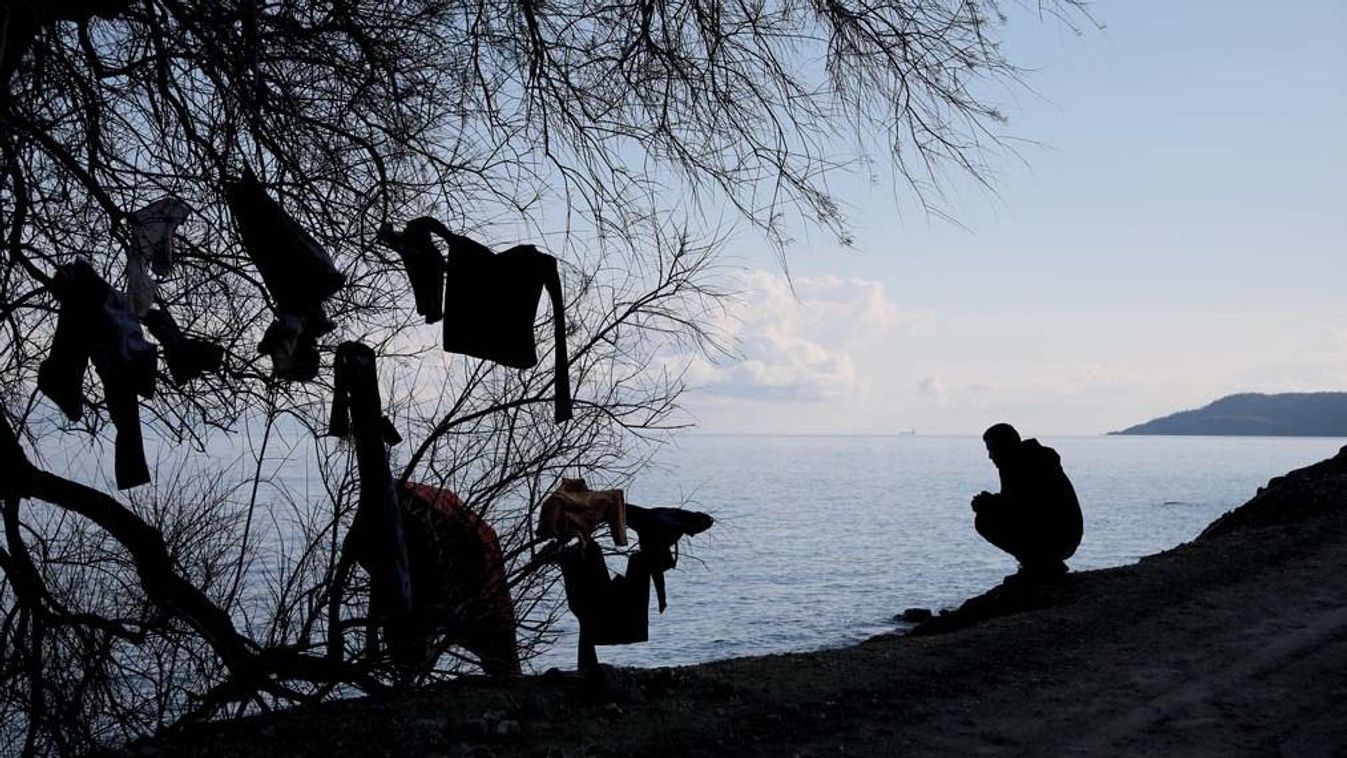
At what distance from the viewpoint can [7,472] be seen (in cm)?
563

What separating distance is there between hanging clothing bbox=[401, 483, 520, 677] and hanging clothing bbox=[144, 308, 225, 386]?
2.18 m

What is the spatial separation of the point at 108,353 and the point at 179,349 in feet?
0.93

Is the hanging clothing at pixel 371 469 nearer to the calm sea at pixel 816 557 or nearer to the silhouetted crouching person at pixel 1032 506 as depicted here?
the calm sea at pixel 816 557

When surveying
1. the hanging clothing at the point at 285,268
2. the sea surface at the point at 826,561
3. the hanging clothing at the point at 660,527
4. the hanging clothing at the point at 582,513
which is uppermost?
the hanging clothing at the point at 285,268

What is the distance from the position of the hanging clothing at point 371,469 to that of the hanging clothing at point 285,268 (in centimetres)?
21

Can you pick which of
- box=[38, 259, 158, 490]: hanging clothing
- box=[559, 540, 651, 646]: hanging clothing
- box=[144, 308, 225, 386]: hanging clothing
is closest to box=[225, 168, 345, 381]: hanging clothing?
box=[144, 308, 225, 386]: hanging clothing

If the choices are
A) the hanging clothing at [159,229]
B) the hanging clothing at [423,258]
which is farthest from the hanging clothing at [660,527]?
the hanging clothing at [159,229]

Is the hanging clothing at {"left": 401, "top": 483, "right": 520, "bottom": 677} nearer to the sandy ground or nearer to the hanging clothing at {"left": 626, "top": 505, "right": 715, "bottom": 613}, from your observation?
the sandy ground

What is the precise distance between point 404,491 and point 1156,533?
152 ft

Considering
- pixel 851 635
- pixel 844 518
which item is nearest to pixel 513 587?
pixel 851 635

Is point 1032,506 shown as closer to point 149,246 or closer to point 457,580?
point 457,580

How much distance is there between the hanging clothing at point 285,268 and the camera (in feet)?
17.0

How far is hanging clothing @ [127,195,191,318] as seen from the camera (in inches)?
191

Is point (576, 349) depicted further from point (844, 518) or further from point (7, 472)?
point (844, 518)
